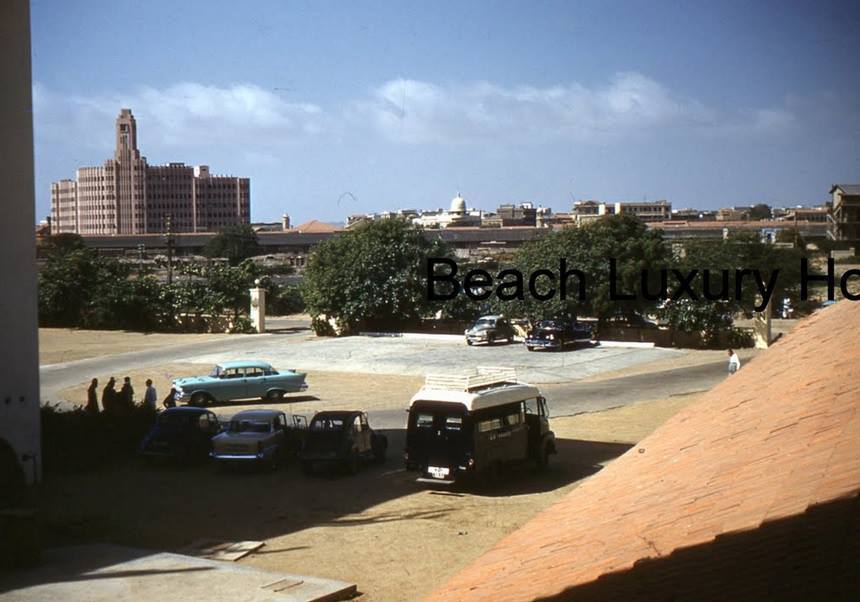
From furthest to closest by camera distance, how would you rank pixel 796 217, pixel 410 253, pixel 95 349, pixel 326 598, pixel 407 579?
pixel 796 217 < pixel 410 253 < pixel 95 349 < pixel 407 579 < pixel 326 598

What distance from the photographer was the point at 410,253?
5675 cm

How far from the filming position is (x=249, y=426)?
22250 millimetres

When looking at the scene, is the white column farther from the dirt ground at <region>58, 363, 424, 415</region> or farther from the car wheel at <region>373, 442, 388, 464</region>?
the dirt ground at <region>58, 363, 424, 415</region>

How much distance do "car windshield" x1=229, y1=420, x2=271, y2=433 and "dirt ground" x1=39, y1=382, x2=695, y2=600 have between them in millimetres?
1093

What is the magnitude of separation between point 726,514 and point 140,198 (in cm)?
18332

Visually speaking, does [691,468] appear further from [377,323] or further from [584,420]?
[377,323]

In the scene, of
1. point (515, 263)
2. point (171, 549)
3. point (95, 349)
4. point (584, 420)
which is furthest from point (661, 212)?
point (171, 549)

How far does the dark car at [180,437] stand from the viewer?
22.0m

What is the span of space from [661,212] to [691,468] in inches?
7070

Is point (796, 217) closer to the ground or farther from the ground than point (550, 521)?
farther from the ground

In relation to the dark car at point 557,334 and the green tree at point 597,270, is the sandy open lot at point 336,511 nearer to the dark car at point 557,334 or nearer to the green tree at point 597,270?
the dark car at point 557,334

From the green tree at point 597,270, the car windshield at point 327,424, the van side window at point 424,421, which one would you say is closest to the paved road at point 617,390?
the car windshield at point 327,424

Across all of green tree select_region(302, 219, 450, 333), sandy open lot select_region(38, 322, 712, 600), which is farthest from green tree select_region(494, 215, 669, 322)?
sandy open lot select_region(38, 322, 712, 600)

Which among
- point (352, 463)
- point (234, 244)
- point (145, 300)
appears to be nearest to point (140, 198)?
point (234, 244)
